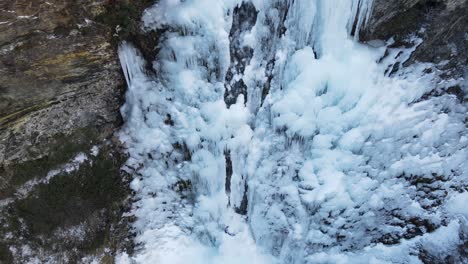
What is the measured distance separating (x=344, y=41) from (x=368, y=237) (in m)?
2.09

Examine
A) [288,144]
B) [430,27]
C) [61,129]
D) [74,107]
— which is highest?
[430,27]

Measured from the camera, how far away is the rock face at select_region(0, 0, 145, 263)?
309cm

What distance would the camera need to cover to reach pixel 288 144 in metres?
4.09

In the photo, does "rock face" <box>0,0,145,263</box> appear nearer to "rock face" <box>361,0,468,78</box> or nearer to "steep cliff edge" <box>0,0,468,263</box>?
"steep cliff edge" <box>0,0,468,263</box>

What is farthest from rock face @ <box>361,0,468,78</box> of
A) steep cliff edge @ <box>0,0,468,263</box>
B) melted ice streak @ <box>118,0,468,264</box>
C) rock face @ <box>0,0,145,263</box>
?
rock face @ <box>0,0,145,263</box>

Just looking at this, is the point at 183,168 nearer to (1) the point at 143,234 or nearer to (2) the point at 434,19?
(1) the point at 143,234

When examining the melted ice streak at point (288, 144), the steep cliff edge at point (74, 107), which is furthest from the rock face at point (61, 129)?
the melted ice streak at point (288, 144)

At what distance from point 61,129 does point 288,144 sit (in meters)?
2.21

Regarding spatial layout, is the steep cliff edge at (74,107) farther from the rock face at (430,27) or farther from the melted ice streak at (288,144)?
the melted ice streak at (288,144)

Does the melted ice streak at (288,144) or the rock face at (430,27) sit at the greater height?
the rock face at (430,27)

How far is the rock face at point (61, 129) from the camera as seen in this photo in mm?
3088

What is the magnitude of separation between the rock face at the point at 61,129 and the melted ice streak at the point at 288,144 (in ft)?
0.74

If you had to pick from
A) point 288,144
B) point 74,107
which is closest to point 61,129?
point 74,107

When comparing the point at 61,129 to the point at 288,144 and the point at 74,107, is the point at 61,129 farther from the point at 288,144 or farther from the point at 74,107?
the point at 288,144
